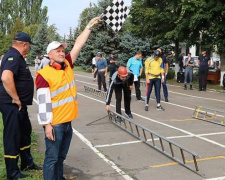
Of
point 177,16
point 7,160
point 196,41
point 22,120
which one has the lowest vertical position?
point 7,160

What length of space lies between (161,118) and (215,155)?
346 cm

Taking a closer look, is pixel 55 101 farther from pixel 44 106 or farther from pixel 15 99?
pixel 15 99

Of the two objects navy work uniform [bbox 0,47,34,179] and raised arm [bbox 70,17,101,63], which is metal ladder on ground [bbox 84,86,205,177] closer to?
raised arm [bbox 70,17,101,63]

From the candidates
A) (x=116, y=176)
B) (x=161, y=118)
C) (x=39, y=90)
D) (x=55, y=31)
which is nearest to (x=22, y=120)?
(x=39, y=90)

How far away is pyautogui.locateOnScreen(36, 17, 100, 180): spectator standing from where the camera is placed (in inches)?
141

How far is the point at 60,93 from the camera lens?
3.67 metres

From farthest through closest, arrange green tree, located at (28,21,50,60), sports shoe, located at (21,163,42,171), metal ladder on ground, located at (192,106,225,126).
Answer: green tree, located at (28,21,50,60), metal ladder on ground, located at (192,106,225,126), sports shoe, located at (21,163,42,171)

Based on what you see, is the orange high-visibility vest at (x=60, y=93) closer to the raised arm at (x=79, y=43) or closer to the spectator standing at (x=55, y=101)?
the spectator standing at (x=55, y=101)

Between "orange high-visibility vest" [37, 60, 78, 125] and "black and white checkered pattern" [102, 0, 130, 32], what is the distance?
10.5 ft

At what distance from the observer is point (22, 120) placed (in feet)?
14.9

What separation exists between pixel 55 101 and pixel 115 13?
3801mm

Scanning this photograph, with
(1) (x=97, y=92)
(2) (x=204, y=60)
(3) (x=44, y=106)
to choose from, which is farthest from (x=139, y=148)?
(2) (x=204, y=60)

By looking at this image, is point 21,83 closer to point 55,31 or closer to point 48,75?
point 48,75

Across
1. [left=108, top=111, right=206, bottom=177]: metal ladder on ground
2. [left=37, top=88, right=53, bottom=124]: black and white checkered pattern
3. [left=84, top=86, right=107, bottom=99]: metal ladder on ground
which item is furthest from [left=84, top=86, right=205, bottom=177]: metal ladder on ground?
[left=84, top=86, right=107, bottom=99]: metal ladder on ground
